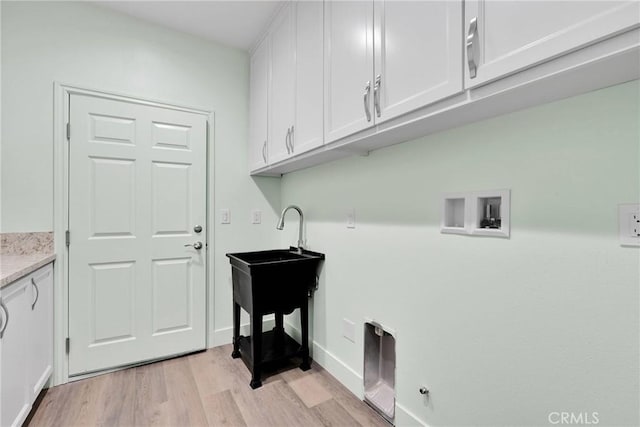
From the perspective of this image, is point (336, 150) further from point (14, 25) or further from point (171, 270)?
point (14, 25)

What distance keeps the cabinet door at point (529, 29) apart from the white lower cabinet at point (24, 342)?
2.00 m

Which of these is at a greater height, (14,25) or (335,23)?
(14,25)

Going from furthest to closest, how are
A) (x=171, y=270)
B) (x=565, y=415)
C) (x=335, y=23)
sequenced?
(x=171, y=270), (x=335, y=23), (x=565, y=415)

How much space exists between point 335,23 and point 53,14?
1.90 metres

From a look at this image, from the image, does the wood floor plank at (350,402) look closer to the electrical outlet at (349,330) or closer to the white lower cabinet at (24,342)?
the electrical outlet at (349,330)

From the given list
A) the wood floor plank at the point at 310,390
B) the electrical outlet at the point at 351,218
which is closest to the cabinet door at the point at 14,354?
the wood floor plank at the point at 310,390

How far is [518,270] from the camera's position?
1.03 metres

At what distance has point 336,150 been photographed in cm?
159

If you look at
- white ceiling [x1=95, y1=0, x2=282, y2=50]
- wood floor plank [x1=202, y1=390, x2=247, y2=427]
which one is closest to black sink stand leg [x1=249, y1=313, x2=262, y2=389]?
wood floor plank [x1=202, y1=390, x2=247, y2=427]

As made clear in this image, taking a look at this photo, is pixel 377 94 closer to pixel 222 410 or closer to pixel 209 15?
pixel 209 15

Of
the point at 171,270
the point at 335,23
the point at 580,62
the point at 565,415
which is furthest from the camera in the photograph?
the point at 171,270

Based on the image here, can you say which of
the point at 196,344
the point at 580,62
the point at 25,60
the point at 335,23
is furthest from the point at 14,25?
the point at 580,62

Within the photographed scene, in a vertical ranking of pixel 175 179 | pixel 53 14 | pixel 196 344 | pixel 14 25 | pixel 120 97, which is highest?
pixel 53 14

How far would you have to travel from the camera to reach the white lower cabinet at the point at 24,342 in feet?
4.05
